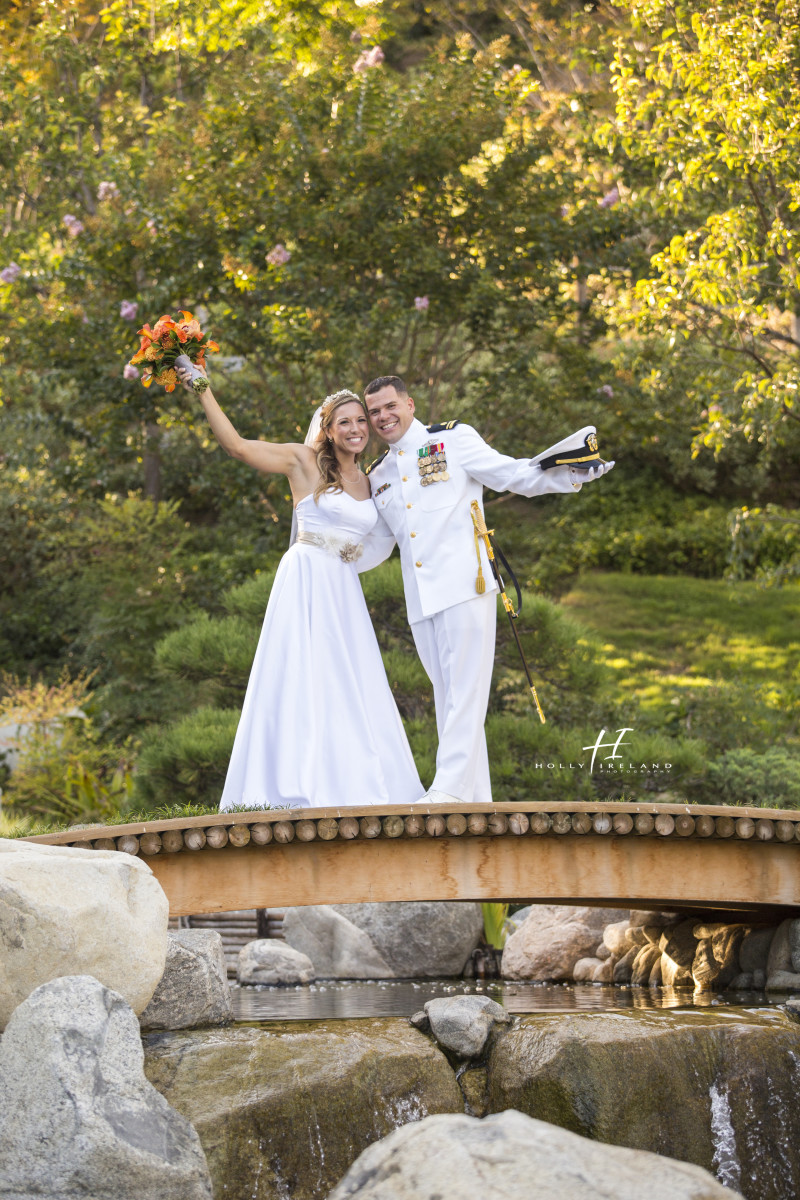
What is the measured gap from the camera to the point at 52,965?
3.78 metres

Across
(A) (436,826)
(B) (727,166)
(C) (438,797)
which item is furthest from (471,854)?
(B) (727,166)

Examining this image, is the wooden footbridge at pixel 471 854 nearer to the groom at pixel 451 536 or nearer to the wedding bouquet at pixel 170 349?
the groom at pixel 451 536

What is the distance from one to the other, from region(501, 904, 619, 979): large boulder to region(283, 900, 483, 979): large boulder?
37cm

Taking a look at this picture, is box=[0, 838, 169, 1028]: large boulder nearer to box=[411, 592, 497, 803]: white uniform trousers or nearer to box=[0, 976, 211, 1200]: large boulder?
box=[0, 976, 211, 1200]: large boulder

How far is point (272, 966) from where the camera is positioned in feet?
25.2

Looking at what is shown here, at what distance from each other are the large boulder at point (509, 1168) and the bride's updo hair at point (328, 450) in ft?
12.5

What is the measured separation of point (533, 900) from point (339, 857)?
995 mm

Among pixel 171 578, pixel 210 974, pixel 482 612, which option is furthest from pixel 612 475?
pixel 210 974

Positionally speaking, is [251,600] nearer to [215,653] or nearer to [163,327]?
[215,653]

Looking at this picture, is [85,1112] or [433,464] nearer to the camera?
[85,1112]

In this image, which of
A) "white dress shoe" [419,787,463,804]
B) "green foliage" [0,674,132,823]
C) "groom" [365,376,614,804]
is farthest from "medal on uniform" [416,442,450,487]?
"green foliage" [0,674,132,823]

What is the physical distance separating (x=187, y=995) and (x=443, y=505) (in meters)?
2.63

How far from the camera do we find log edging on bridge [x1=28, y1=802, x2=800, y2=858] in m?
4.77

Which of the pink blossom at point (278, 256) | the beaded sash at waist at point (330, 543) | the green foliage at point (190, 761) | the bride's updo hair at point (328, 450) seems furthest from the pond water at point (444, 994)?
the pink blossom at point (278, 256)
